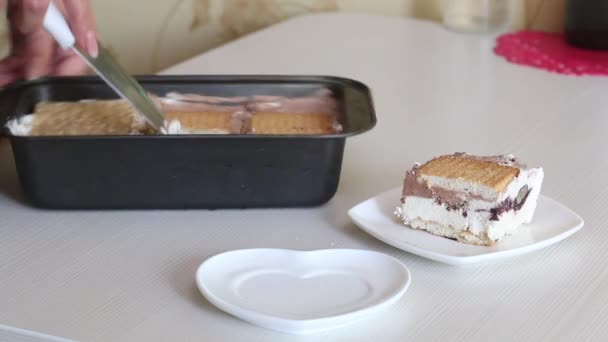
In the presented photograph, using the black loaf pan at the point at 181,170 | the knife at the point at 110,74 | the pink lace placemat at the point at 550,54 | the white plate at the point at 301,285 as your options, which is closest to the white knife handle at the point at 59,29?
the knife at the point at 110,74

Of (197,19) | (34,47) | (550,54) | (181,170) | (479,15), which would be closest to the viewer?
(181,170)

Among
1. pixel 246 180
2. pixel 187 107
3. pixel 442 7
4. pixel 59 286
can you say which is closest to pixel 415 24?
pixel 442 7

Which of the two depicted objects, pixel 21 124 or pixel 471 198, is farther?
pixel 21 124

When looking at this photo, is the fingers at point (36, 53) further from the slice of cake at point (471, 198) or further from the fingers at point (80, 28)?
the slice of cake at point (471, 198)

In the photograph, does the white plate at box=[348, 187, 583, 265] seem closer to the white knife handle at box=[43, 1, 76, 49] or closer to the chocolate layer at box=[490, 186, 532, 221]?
the chocolate layer at box=[490, 186, 532, 221]

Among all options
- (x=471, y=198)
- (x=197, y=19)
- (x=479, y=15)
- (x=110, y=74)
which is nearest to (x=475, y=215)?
(x=471, y=198)

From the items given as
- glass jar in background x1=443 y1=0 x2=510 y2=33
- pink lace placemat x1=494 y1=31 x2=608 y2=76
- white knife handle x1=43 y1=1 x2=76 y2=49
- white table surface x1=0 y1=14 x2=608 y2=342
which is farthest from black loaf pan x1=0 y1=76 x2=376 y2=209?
glass jar in background x1=443 y1=0 x2=510 y2=33

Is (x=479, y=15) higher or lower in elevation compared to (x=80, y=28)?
lower

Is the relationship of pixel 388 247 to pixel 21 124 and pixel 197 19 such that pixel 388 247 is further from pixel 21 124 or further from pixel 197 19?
pixel 197 19
